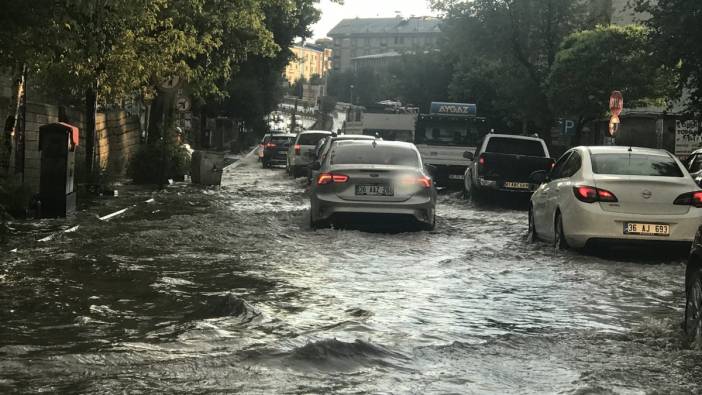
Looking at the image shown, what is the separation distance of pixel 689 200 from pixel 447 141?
17817 mm

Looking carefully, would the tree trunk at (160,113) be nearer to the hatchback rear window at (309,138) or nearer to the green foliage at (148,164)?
the green foliage at (148,164)

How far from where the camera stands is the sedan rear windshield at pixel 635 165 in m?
12.6

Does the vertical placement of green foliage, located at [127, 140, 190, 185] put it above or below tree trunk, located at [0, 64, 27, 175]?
below

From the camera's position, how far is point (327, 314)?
26.4ft

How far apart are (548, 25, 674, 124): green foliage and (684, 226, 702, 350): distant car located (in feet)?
112

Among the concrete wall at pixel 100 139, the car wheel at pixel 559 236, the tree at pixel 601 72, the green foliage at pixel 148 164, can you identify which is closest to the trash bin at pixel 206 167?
the green foliage at pixel 148 164

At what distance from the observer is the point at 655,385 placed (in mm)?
5742

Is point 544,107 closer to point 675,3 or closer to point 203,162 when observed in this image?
point 203,162

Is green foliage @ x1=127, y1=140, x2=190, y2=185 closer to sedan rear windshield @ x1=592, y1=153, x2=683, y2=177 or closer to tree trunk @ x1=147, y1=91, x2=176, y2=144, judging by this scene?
tree trunk @ x1=147, y1=91, x2=176, y2=144

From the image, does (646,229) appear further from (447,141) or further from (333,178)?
(447,141)

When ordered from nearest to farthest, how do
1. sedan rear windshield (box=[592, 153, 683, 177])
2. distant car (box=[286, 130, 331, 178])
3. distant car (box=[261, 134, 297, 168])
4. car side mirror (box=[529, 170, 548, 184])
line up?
sedan rear windshield (box=[592, 153, 683, 177])
car side mirror (box=[529, 170, 548, 184])
distant car (box=[286, 130, 331, 178])
distant car (box=[261, 134, 297, 168])

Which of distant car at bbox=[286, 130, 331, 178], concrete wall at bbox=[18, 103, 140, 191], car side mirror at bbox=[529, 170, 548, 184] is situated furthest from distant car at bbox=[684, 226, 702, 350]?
distant car at bbox=[286, 130, 331, 178]

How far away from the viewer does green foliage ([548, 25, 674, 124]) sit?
40.3 m

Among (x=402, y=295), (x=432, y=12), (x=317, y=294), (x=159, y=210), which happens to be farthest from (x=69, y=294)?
(x=432, y=12)
